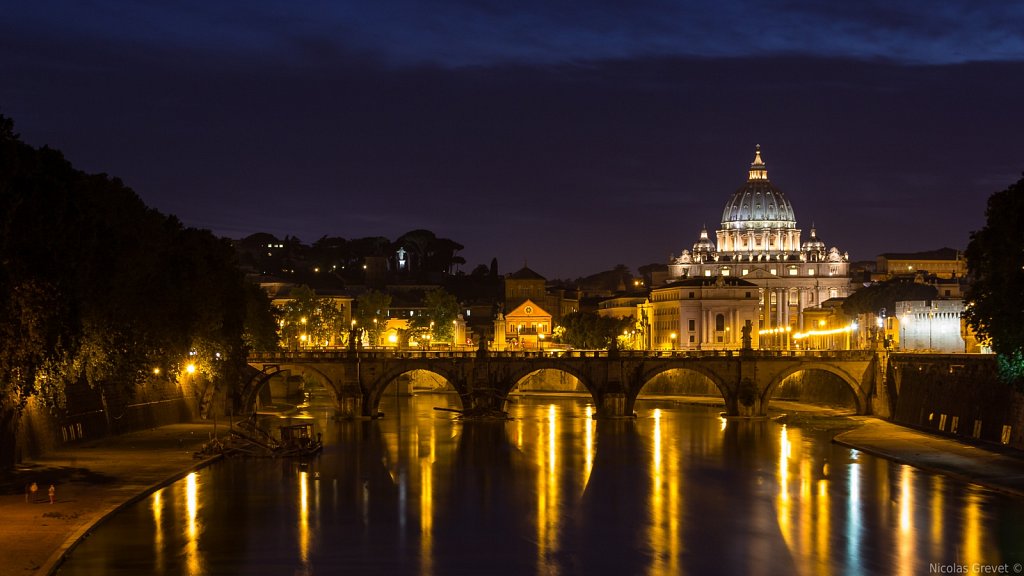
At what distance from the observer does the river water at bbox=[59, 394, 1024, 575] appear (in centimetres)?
4919

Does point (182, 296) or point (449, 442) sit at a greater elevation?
point (182, 296)

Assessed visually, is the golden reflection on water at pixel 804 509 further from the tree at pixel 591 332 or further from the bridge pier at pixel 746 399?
the tree at pixel 591 332

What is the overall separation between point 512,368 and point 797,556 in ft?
193

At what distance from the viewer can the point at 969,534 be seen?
53.5 metres

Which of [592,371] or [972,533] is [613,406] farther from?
[972,533]

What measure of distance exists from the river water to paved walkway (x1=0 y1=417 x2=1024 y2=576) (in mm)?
946

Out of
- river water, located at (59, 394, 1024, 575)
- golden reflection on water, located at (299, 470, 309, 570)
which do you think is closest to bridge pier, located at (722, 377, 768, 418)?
river water, located at (59, 394, 1024, 575)

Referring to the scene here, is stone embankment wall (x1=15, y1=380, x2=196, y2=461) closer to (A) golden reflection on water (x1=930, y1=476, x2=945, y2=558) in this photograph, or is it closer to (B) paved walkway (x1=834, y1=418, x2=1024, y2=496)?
(A) golden reflection on water (x1=930, y1=476, x2=945, y2=558)

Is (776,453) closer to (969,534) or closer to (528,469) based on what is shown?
(528,469)

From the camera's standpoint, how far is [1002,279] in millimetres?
65438

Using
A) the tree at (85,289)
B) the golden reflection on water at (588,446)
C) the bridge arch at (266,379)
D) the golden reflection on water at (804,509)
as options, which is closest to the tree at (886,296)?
the golden reflection on water at (588,446)

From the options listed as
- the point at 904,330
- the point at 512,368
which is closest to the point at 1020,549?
the point at 512,368

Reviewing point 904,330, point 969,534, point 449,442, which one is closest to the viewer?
point 969,534

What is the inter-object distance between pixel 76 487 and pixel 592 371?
56.6m
